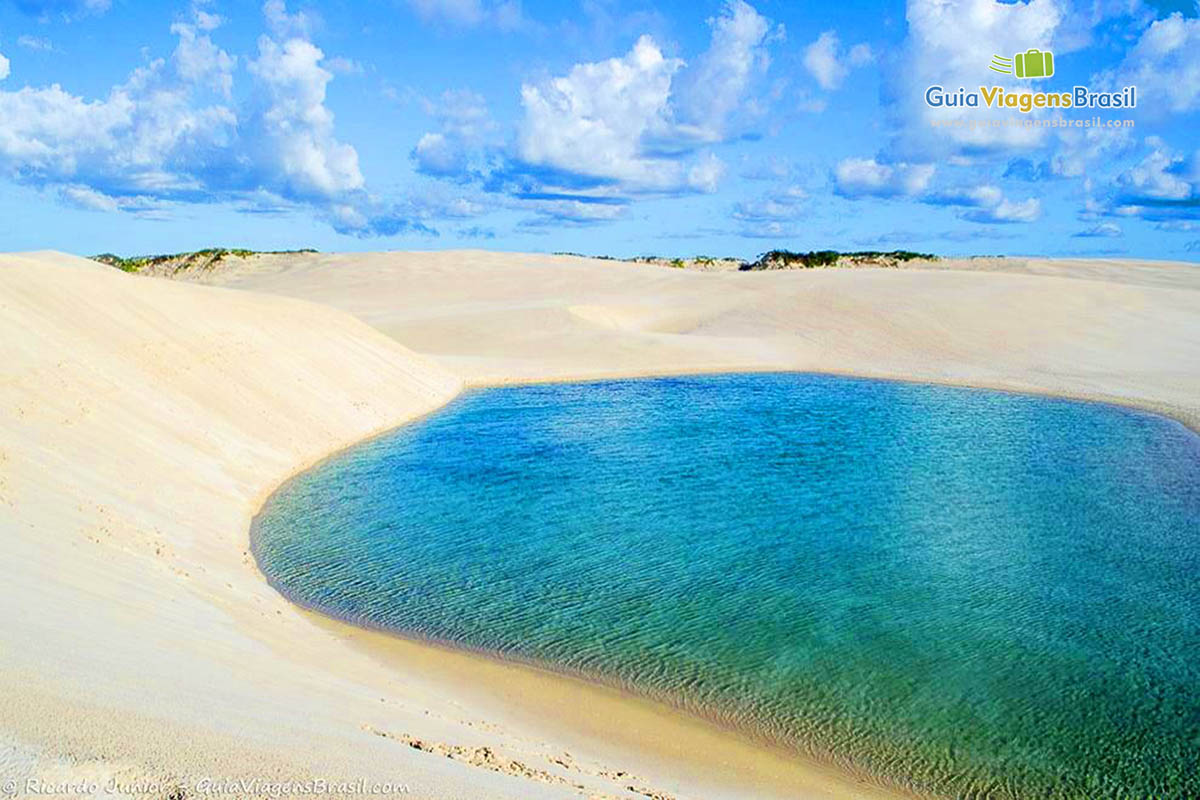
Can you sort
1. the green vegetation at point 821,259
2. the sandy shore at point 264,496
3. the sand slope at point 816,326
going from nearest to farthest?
the sandy shore at point 264,496 → the sand slope at point 816,326 → the green vegetation at point 821,259

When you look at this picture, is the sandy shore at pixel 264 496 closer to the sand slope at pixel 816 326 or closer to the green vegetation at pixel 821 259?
the sand slope at pixel 816 326

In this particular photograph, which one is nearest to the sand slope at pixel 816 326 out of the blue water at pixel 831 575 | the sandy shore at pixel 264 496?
the sandy shore at pixel 264 496

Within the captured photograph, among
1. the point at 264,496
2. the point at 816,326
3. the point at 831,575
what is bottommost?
the point at 831,575

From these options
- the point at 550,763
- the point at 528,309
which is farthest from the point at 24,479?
the point at 528,309

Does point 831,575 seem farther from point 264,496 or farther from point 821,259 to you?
point 821,259

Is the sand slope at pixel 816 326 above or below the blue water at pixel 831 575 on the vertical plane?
above

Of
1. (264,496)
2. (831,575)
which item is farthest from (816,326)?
(831,575)
